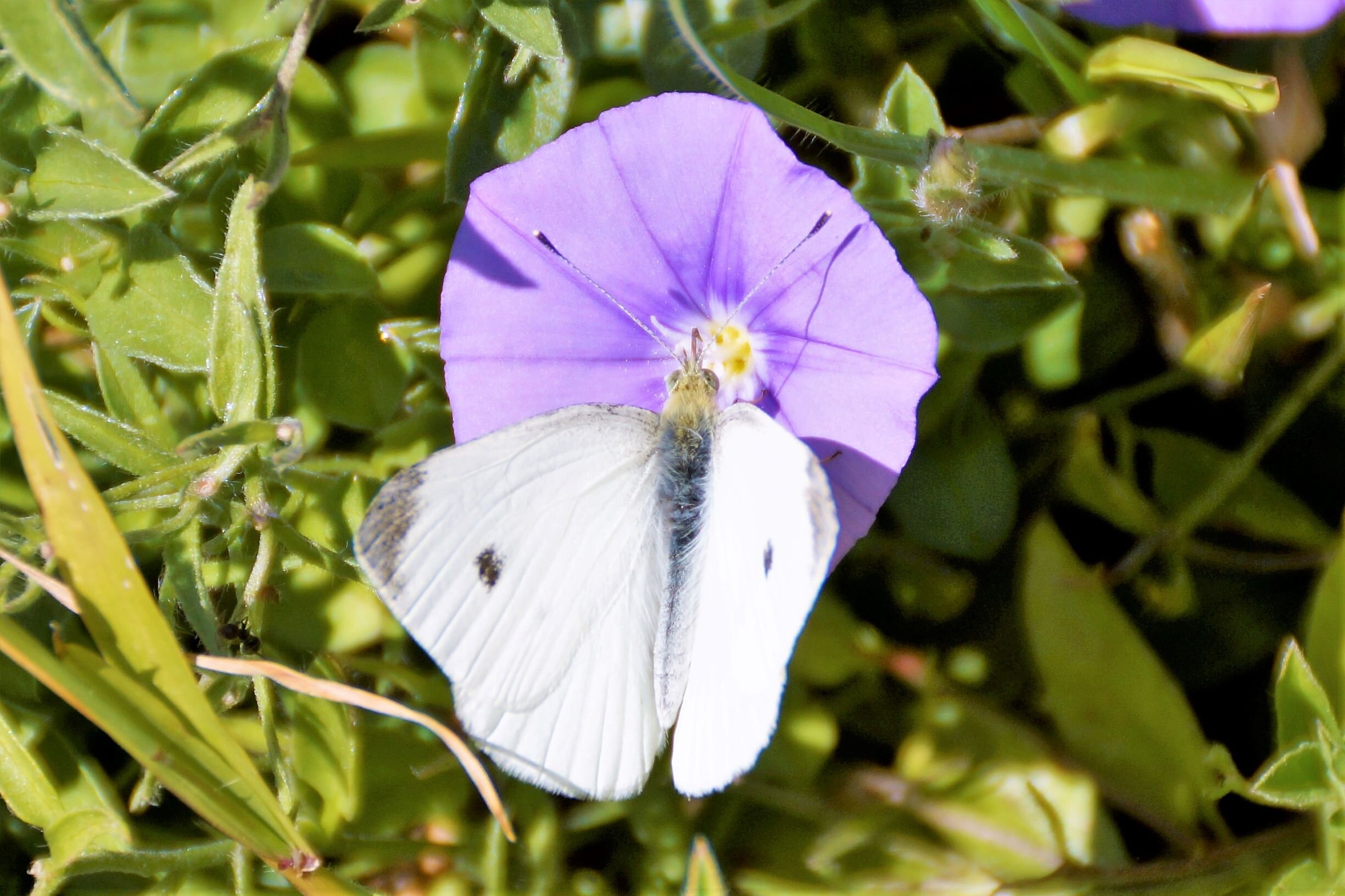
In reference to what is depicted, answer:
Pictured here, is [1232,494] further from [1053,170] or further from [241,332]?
[241,332]

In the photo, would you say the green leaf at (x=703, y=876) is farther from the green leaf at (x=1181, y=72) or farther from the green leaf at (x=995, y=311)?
the green leaf at (x=1181, y=72)

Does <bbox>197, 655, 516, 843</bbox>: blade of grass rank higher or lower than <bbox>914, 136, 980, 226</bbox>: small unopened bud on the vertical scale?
lower

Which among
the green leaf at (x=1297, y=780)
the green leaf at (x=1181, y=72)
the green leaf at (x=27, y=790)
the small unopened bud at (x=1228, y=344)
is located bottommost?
the green leaf at (x=27, y=790)

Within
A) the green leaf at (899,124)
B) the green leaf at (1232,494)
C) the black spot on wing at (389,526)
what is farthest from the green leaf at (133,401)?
the green leaf at (1232,494)

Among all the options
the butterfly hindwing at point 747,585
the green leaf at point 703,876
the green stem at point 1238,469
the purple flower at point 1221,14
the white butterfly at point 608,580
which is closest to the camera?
the butterfly hindwing at point 747,585

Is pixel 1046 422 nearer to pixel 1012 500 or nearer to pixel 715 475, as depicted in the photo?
pixel 1012 500

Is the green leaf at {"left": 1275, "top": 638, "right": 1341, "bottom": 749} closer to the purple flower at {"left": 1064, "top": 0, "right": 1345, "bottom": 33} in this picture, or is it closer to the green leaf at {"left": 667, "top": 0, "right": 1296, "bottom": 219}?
the green leaf at {"left": 667, "top": 0, "right": 1296, "bottom": 219}

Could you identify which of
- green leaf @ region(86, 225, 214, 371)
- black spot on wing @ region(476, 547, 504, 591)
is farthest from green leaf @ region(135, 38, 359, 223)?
black spot on wing @ region(476, 547, 504, 591)

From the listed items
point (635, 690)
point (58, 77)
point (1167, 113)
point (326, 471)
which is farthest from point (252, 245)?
point (1167, 113)
